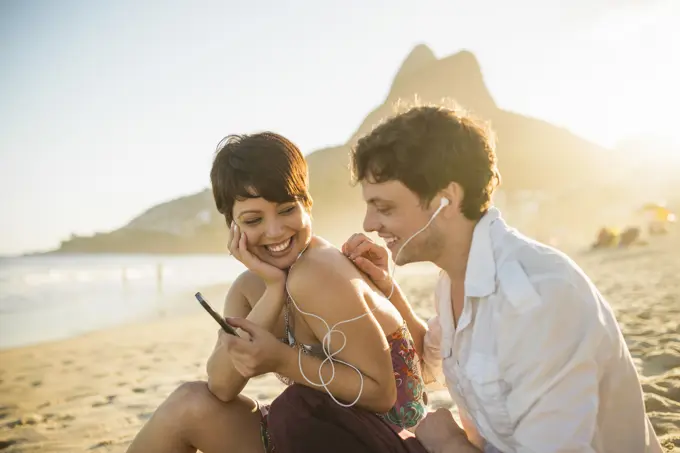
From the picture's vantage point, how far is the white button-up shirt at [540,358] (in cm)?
177

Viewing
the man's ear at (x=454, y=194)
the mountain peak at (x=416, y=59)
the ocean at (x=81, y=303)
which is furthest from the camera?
the mountain peak at (x=416, y=59)

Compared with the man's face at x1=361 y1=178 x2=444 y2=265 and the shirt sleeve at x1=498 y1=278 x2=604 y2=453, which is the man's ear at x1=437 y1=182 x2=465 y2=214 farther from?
the shirt sleeve at x1=498 y1=278 x2=604 y2=453

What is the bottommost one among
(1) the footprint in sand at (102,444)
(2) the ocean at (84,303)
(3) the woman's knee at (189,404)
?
(2) the ocean at (84,303)

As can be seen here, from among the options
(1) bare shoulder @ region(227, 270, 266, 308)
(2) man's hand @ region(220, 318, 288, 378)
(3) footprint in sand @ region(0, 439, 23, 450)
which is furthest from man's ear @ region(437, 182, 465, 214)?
(3) footprint in sand @ region(0, 439, 23, 450)

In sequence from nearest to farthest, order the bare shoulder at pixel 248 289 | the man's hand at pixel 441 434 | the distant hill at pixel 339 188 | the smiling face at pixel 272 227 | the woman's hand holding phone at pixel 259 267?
1. the man's hand at pixel 441 434
2. the woman's hand holding phone at pixel 259 267
3. the smiling face at pixel 272 227
4. the bare shoulder at pixel 248 289
5. the distant hill at pixel 339 188

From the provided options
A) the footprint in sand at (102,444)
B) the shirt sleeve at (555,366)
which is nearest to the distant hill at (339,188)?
the footprint in sand at (102,444)

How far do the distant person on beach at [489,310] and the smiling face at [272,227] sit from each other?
29 centimetres

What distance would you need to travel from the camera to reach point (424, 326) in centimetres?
320

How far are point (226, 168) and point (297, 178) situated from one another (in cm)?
37

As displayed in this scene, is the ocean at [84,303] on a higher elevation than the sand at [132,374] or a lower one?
lower

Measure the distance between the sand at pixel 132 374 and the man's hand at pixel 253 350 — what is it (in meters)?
2.43

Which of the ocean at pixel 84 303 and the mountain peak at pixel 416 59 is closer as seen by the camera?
the ocean at pixel 84 303

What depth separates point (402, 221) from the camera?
2.45 meters

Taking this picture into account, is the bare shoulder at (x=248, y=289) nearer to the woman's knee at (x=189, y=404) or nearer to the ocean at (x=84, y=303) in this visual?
the woman's knee at (x=189, y=404)
